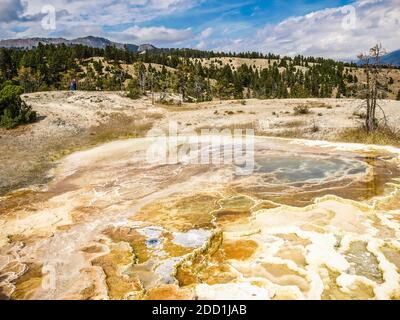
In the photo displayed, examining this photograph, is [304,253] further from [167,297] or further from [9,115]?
[9,115]

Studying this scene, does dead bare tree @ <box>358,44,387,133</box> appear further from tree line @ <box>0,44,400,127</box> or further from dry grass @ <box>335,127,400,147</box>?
tree line @ <box>0,44,400,127</box>

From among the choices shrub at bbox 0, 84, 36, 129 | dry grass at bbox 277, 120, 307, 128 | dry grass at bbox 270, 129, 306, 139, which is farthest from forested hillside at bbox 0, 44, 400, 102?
dry grass at bbox 270, 129, 306, 139

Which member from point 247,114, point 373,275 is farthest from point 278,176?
point 247,114

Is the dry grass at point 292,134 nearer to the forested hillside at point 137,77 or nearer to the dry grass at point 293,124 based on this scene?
the dry grass at point 293,124

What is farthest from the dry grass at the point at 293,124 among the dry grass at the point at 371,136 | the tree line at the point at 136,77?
the tree line at the point at 136,77

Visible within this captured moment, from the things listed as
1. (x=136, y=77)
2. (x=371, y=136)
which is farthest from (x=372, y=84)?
(x=136, y=77)
